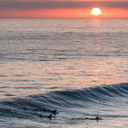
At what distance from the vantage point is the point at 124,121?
16.3 m

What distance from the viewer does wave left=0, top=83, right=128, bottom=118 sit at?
1811 centimetres

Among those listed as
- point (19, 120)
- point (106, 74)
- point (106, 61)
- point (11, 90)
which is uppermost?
point (106, 61)

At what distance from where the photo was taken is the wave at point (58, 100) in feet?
59.4

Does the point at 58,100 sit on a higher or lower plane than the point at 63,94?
lower

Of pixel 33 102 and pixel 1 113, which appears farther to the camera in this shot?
pixel 33 102

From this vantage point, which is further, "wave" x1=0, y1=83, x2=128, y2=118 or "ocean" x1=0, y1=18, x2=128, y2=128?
"wave" x1=0, y1=83, x2=128, y2=118

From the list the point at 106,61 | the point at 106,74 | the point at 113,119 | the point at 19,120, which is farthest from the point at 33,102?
the point at 106,61

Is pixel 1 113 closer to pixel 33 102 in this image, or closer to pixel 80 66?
pixel 33 102

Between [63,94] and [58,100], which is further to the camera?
[63,94]

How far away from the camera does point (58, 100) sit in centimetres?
2186

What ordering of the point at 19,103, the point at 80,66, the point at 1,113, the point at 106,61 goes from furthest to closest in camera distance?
the point at 106,61, the point at 80,66, the point at 19,103, the point at 1,113

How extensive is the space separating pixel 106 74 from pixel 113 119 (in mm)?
14439

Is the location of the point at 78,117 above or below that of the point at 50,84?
below

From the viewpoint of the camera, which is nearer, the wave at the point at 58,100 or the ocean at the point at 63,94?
the ocean at the point at 63,94
